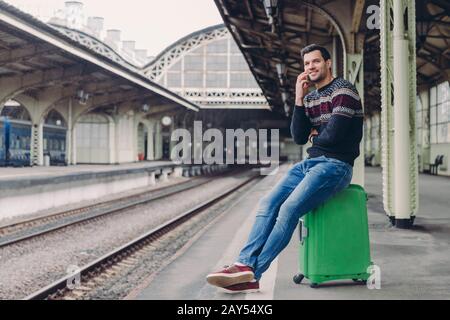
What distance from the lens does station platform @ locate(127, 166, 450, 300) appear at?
377 cm

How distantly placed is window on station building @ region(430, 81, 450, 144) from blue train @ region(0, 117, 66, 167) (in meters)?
18.8

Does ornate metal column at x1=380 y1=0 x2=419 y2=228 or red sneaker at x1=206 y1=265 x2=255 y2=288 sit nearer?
red sneaker at x1=206 y1=265 x2=255 y2=288

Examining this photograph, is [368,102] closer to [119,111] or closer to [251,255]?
[119,111]

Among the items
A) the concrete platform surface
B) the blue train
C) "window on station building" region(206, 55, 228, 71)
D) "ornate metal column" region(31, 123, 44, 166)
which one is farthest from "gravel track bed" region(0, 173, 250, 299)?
"window on station building" region(206, 55, 228, 71)

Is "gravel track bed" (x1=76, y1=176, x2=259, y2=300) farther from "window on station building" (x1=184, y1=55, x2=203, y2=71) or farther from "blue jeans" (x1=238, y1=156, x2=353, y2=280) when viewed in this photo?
"window on station building" (x1=184, y1=55, x2=203, y2=71)

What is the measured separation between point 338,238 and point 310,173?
0.53m

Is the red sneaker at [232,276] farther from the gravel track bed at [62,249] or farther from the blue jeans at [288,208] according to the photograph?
the gravel track bed at [62,249]

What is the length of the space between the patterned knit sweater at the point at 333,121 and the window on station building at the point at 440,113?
Result: 20.8 m

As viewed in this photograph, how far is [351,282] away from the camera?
3.97 metres

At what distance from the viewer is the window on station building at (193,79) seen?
46.9 meters

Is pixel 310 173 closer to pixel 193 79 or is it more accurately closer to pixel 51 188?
pixel 51 188

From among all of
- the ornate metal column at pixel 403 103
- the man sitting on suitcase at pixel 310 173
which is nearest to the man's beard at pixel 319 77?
the man sitting on suitcase at pixel 310 173

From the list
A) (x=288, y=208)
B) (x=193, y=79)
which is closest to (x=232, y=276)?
(x=288, y=208)

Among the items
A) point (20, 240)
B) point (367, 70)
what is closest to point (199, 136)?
point (367, 70)
